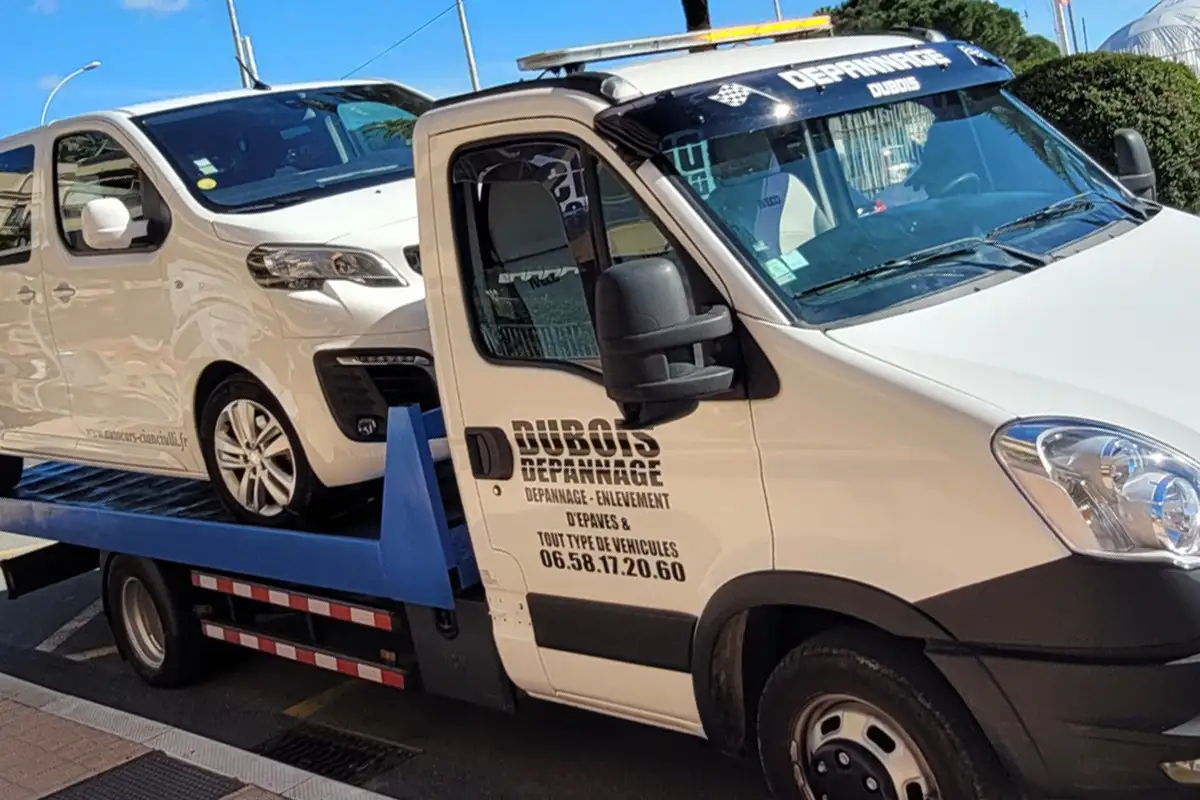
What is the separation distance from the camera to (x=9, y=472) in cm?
760

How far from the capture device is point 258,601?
586 cm

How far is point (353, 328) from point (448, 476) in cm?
72

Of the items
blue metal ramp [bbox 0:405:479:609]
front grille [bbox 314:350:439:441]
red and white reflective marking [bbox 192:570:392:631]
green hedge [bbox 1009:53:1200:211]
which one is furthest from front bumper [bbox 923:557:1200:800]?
green hedge [bbox 1009:53:1200:211]

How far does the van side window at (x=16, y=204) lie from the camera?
6.52 m

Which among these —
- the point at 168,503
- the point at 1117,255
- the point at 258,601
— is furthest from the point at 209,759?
the point at 1117,255

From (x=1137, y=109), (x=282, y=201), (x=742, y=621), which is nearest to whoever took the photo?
(x=742, y=621)

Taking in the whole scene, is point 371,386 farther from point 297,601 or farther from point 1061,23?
point 1061,23

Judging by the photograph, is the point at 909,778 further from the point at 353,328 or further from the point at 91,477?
the point at 91,477

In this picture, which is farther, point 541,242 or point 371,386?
point 371,386

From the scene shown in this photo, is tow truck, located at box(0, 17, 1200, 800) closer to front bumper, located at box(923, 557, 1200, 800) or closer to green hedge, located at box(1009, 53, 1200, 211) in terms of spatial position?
front bumper, located at box(923, 557, 1200, 800)

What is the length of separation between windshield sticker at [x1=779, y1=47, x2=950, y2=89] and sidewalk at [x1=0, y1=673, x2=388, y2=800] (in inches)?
106

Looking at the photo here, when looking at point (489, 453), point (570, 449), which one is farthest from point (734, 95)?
point (489, 453)

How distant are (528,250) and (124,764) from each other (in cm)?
285

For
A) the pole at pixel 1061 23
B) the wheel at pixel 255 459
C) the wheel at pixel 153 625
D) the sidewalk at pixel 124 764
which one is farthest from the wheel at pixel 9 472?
the pole at pixel 1061 23
